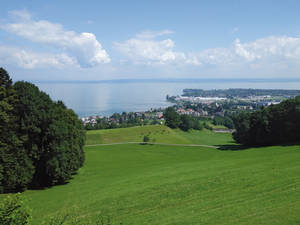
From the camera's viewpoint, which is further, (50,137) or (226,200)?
(50,137)

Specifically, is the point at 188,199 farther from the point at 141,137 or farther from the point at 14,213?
the point at 141,137

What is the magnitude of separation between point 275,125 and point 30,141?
143 ft

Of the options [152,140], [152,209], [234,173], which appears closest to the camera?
[152,209]

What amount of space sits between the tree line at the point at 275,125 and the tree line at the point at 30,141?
37450mm

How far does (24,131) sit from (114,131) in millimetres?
50775

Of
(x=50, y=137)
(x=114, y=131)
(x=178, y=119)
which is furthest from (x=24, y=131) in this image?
(x=178, y=119)

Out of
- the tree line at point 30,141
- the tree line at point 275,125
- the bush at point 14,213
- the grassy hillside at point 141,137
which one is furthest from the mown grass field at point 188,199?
the grassy hillside at point 141,137

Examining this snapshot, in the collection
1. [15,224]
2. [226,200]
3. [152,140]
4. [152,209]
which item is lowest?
[152,140]

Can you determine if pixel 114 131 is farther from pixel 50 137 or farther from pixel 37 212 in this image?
pixel 37 212

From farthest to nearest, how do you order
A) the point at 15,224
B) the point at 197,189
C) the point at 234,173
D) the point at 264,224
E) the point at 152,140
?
1. the point at 152,140
2. the point at 234,173
3. the point at 197,189
4. the point at 264,224
5. the point at 15,224

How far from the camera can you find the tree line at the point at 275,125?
142 feet

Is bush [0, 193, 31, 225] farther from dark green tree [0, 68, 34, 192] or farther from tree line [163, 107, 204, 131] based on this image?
tree line [163, 107, 204, 131]

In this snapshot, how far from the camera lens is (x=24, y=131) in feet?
81.6

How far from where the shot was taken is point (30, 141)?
25641 millimetres
